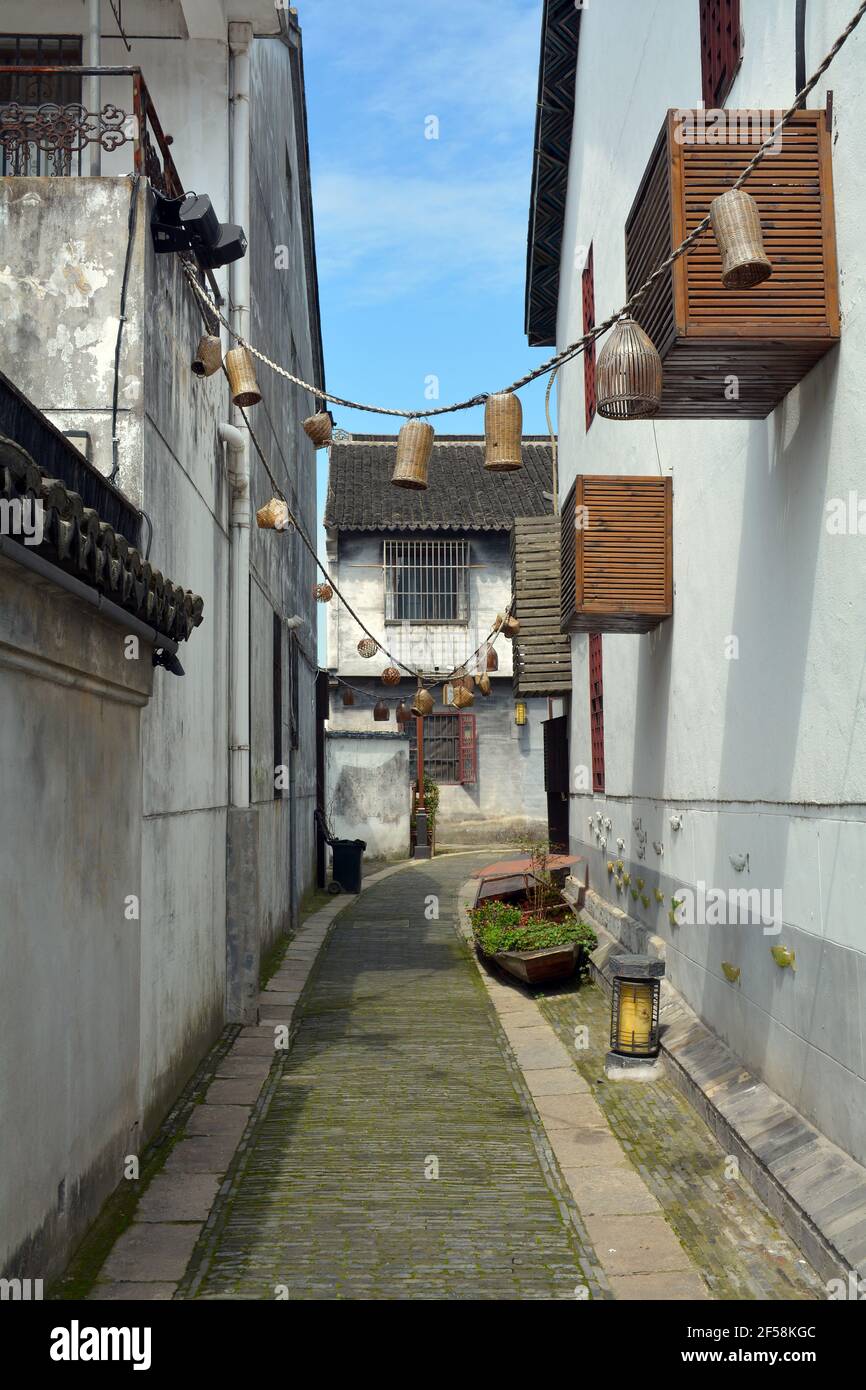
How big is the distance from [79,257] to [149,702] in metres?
2.67

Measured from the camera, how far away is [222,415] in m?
10.3

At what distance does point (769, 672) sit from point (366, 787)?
19.9 m

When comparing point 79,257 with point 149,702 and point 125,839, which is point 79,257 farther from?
point 125,839

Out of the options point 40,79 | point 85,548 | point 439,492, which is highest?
point 439,492

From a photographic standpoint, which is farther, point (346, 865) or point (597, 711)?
point (346, 865)

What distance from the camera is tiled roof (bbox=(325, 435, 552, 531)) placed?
2973cm

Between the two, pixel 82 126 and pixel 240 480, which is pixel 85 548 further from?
pixel 240 480

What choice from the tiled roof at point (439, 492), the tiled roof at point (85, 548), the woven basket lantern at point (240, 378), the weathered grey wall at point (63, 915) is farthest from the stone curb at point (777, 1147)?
the tiled roof at point (439, 492)

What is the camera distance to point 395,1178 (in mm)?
6805

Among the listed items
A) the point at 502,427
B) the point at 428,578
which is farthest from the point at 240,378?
the point at 428,578

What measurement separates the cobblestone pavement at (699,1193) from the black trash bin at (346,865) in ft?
36.9

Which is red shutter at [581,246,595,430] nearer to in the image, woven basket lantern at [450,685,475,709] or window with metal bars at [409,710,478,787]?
woven basket lantern at [450,685,475,709]

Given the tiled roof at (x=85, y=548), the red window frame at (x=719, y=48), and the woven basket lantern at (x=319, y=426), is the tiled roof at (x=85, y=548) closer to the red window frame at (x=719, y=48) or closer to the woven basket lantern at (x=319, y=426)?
the woven basket lantern at (x=319, y=426)

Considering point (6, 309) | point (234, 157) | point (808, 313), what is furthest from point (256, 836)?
point (808, 313)
